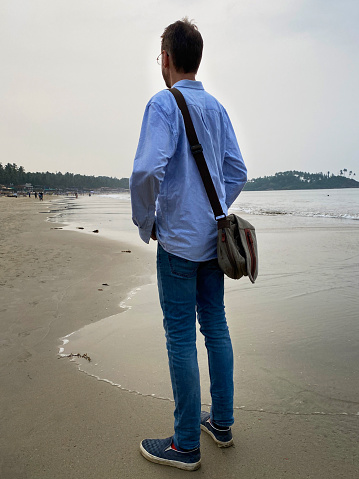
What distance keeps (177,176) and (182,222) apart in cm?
21

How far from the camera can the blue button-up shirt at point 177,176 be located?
1.61 m

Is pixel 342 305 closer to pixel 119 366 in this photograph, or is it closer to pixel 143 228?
pixel 119 366

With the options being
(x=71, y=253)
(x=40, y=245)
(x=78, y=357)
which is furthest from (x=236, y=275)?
(x=40, y=245)

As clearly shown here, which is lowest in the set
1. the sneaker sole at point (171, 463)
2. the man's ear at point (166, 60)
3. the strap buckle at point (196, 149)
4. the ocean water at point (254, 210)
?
the sneaker sole at point (171, 463)

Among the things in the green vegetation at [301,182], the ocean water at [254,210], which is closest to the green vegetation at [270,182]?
the green vegetation at [301,182]

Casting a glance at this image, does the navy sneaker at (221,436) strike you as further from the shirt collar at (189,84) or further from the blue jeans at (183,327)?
the shirt collar at (189,84)

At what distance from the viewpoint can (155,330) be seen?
136 inches

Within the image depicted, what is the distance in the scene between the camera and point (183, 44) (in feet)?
5.77

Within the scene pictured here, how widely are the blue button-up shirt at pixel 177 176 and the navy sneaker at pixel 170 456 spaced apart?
909 millimetres

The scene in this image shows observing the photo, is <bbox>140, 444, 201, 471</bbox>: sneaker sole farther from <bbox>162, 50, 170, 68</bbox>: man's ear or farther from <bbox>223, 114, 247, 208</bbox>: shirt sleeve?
<bbox>162, 50, 170, 68</bbox>: man's ear

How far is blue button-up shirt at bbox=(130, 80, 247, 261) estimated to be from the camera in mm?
1605

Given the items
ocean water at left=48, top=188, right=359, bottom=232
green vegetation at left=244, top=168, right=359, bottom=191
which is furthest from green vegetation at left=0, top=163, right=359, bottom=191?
ocean water at left=48, top=188, right=359, bottom=232

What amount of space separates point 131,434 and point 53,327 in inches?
73.6

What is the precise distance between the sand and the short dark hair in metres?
1.87
